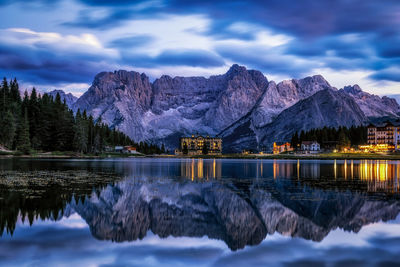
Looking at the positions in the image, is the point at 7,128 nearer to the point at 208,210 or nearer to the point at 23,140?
the point at 23,140

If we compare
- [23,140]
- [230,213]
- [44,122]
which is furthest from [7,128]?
[230,213]

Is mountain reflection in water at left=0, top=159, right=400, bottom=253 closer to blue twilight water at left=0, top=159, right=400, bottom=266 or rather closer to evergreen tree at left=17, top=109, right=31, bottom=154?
blue twilight water at left=0, top=159, right=400, bottom=266

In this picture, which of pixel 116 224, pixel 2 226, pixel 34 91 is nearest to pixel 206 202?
pixel 116 224

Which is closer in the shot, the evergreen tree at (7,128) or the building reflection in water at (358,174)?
the building reflection in water at (358,174)

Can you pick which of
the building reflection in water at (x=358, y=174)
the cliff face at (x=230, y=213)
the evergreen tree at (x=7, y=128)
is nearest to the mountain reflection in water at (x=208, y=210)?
the cliff face at (x=230, y=213)

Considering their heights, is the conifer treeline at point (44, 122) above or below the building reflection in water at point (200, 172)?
above

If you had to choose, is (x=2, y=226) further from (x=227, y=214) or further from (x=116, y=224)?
(x=227, y=214)

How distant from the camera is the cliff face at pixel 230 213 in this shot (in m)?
20.8

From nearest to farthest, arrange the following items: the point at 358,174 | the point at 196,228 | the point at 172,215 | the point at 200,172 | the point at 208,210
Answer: the point at 196,228 < the point at 172,215 < the point at 208,210 < the point at 358,174 < the point at 200,172

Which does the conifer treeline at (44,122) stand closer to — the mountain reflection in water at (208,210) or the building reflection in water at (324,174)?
the building reflection in water at (324,174)

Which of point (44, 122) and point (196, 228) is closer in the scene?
point (196, 228)

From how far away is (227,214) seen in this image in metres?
25.9

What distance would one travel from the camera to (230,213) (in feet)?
85.8

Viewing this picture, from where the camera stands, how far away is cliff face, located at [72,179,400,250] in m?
20.8
